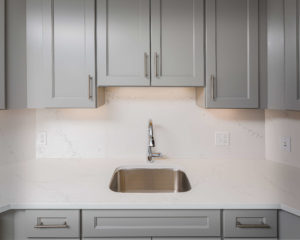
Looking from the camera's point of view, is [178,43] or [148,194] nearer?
[148,194]

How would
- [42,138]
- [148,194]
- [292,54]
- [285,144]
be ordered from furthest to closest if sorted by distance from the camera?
[42,138] → [285,144] → [292,54] → [148,194]

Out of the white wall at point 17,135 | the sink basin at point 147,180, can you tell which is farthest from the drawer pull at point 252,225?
the white wall at point 17,135

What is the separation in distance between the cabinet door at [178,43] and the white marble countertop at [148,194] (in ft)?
2.07

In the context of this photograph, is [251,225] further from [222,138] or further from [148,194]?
[222,138]

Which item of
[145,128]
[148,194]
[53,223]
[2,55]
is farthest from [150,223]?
[2,55]

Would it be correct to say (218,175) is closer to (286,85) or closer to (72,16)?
(286,85)

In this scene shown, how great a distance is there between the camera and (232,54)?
5.13 feet

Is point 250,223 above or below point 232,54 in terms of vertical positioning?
below

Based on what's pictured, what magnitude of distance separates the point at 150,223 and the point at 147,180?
0.61 m

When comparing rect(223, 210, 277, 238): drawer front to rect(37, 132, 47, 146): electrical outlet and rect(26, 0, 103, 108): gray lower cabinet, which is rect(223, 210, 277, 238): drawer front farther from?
rect(37, 132, 47, 146): electrical outlet

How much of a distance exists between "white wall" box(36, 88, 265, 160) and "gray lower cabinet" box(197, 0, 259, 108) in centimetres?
32

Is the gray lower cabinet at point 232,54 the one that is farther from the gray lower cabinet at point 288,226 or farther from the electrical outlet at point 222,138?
the gray lower cabinet at point 288,226

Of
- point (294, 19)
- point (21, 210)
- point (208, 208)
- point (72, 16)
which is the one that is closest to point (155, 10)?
point (72, 16)

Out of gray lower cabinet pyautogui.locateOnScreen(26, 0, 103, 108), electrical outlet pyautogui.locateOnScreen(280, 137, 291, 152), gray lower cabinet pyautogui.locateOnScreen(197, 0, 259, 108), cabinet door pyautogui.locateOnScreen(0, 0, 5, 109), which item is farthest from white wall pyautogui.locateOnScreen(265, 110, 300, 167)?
cabinet door pyautogui.locateOnScreen(0, 0, 5, 109)
